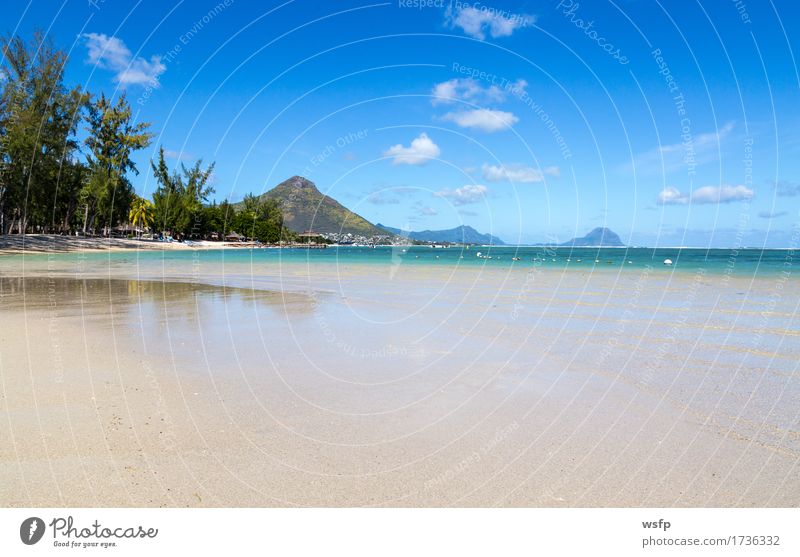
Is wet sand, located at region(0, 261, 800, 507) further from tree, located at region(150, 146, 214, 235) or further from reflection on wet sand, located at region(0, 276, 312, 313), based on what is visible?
tree, located at region(150, 146, 214, 235)

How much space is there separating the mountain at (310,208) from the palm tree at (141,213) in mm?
35572

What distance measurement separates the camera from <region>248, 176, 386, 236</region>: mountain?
12481 centimetres

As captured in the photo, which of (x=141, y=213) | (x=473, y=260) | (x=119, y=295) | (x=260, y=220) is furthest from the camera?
(x=260, y=220)

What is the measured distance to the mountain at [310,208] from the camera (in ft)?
409

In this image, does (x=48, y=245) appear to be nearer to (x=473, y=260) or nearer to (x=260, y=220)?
(x=473, y=260)

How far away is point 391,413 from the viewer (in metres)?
6.21

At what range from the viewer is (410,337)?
37.2 ft

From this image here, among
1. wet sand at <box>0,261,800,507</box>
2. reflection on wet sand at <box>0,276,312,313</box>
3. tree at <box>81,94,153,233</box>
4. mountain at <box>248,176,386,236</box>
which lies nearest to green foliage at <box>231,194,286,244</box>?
mountain at <box>248,176,386,236</box>

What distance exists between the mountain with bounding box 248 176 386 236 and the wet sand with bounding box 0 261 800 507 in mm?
88885

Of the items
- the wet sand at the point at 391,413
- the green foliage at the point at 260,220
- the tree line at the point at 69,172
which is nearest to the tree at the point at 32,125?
the tree line at the point at 69,172

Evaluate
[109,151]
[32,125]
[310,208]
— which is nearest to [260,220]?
[310,208]

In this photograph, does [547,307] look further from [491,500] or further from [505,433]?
[491,500]

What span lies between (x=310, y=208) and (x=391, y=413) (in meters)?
139

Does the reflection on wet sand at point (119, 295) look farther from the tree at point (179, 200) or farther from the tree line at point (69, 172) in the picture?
the tree at point (179, 200)
